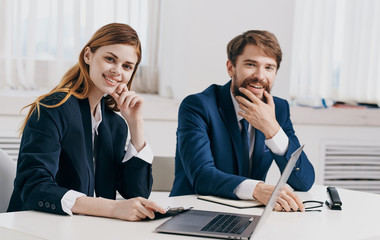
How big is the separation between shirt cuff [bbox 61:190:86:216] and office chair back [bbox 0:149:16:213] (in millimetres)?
484

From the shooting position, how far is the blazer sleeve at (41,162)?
4.82 ft

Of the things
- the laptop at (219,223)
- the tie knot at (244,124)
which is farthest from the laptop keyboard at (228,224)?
the tie knot at (244,124)

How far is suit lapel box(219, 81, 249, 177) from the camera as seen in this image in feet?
6.98

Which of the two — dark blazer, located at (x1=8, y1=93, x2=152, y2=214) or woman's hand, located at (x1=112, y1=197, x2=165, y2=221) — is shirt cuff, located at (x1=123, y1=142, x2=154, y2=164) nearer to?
dark blazer, located at (x1=8, y1=93, x2=152, y2=214)

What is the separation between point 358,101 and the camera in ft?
12.0

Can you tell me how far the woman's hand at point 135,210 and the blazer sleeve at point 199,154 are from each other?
0.44m

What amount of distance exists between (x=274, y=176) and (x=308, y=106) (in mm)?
516

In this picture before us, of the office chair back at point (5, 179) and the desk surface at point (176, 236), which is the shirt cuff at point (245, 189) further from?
the office chair back at point (5, 179)

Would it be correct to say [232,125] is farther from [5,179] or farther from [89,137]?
[5,179]

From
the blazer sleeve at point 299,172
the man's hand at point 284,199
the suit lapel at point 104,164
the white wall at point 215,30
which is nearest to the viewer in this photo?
the man's hand at point 284,199

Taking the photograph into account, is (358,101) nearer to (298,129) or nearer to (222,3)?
(298,129)

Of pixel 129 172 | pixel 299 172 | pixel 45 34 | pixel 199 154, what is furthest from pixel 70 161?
pixel 45 34

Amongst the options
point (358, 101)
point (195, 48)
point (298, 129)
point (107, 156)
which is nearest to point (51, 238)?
point (107, 156)

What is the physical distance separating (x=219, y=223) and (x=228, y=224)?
2 cm
